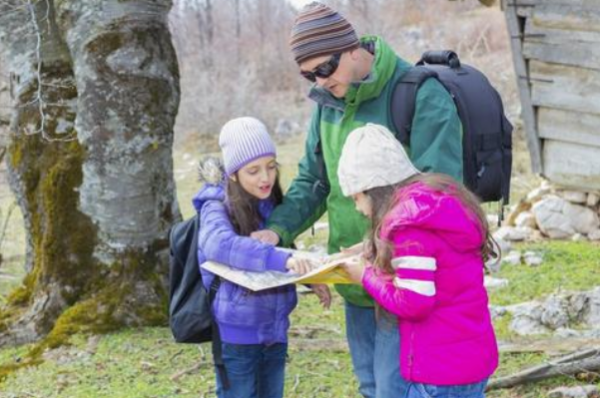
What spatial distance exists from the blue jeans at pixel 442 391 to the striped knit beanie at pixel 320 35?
1203 millimetres

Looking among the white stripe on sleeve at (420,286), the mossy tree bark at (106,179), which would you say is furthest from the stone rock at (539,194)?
the white stripe on sleeve at (420,286)

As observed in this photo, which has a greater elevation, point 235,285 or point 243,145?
point 243,145

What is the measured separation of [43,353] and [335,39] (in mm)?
3136

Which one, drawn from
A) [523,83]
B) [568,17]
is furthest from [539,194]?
[568,17]

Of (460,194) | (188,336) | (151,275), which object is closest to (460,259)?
(460,194)

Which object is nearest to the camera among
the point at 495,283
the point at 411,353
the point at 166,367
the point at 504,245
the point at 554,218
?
the point at 411,353

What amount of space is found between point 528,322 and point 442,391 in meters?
3.36

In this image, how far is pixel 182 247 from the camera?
3.75 m

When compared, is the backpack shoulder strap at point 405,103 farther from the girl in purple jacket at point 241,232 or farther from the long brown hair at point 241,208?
the long brown hair at point 241,208

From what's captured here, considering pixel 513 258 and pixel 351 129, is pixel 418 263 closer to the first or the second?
pixel 351 129

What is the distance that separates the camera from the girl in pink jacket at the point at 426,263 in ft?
8.71

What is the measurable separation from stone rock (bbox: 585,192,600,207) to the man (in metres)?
5.98

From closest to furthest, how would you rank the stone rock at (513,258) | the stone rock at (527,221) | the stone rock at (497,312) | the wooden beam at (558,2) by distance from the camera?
the stone rock at (497,312), the stone rock at (513,258), the wooden beam at (558,2), the stone rock at (527,221)

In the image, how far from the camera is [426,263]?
2.64 m
